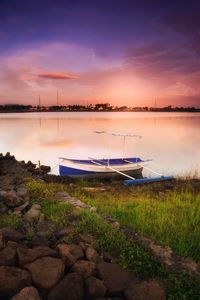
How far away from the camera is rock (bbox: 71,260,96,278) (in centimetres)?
518

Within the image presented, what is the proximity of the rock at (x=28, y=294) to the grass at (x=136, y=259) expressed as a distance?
1.83m

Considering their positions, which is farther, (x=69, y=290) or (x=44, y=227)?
(x=44, y=227)

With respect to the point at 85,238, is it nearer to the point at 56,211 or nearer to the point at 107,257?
the point at 107,257

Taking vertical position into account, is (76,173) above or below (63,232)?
below

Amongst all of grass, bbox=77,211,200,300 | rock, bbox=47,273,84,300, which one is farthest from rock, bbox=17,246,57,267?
grass, bbox=77,211,200,300

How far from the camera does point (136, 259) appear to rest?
6.04 metres

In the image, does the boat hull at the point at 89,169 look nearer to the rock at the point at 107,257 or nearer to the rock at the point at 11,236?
the rock at the point at 11,236

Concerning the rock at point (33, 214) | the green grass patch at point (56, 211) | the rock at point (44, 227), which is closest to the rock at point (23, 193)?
the green grass patch at point (56, 211)

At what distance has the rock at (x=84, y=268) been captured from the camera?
17.0ft

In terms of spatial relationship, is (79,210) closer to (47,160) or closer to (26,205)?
(26,205)

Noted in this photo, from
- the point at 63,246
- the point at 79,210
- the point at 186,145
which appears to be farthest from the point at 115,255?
the point at 186,145

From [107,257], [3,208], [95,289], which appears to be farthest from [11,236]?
[3,208]

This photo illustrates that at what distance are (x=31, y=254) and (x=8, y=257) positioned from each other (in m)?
0.38

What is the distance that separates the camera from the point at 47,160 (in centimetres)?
2892
